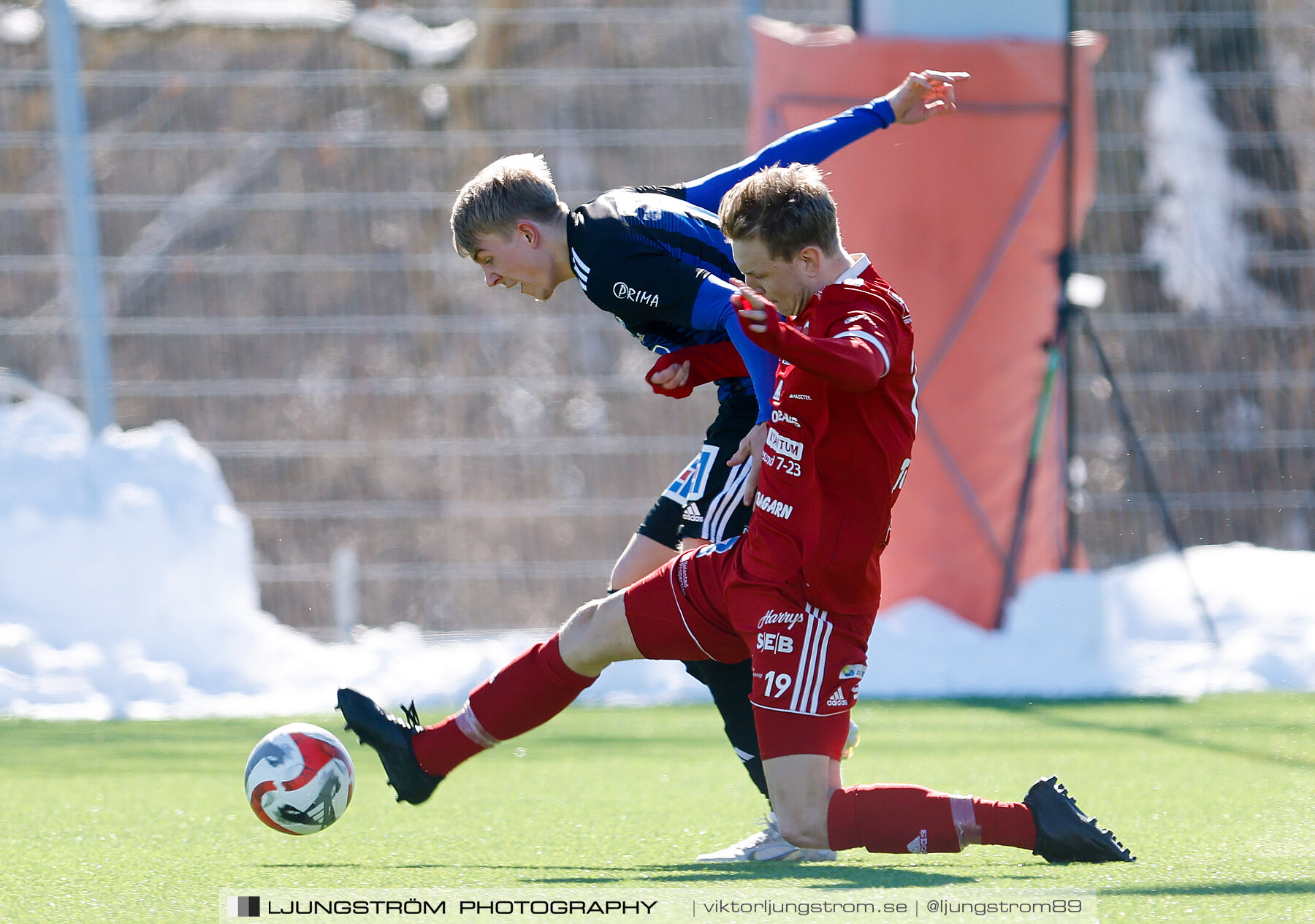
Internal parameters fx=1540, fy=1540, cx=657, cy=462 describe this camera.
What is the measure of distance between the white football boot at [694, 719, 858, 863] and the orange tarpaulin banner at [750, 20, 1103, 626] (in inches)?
141

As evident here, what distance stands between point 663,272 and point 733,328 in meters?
0.22

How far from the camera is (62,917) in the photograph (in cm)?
257

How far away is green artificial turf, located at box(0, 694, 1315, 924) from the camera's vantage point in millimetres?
2775

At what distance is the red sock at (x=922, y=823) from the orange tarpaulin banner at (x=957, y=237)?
3.92 meters

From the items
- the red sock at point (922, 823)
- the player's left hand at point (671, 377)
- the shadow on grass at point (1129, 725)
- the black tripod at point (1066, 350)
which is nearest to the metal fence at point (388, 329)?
the black tripod at point (1066, 350)

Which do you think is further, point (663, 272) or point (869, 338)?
point (663, 272)

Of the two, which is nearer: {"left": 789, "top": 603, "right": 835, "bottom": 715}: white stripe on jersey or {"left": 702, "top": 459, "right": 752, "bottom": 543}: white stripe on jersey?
{"left": 789, "top": 603, "right": 835, "bottom": 715}: white stripe on jersey

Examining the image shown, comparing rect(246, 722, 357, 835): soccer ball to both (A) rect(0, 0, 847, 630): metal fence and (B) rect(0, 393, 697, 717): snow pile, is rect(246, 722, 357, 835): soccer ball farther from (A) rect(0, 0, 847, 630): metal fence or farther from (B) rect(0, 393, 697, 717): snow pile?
(A) rect(0, 0, 847, 630): metal fence

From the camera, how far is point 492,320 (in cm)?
753

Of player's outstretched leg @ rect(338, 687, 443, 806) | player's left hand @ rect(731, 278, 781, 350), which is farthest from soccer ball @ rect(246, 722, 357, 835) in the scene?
player's left hand @ rect(731, 278, 781, 350)

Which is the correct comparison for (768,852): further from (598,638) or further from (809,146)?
(809,146)

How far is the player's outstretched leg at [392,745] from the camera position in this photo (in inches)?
126

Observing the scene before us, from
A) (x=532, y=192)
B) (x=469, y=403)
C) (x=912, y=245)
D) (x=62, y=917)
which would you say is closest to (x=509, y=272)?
(x=532, y=192)

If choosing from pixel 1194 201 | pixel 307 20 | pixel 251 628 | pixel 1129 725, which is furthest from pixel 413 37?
pixel 1129 725
